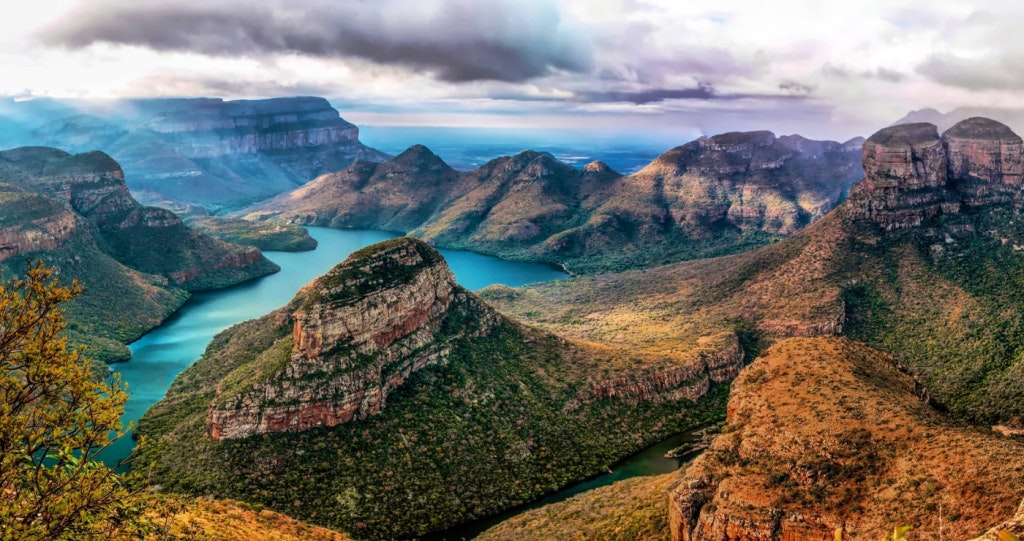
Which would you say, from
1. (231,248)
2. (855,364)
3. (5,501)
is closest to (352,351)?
(855,364)

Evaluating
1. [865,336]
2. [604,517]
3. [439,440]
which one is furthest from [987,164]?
[439,440]

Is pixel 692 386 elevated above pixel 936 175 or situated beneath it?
situated beneath

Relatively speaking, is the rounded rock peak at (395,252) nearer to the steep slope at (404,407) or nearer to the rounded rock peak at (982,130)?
the steep slope at (404,407)

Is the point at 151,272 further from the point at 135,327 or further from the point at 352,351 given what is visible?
the point at 352,351

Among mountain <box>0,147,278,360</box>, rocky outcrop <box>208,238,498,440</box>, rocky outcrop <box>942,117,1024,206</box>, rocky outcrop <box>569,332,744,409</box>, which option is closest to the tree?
rocky outcrop <box>208,238,498,440</box>

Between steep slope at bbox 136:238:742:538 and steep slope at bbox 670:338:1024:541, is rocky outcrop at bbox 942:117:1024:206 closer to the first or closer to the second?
steep slope at bbox 136:238:742:538

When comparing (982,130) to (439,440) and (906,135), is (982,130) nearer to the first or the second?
(906,135)
